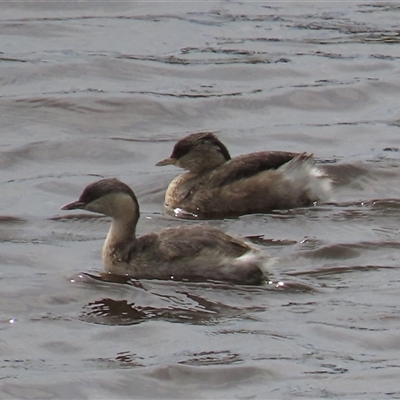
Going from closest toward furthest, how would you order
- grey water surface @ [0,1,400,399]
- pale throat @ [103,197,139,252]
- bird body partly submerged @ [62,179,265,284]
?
1. grey water surface @ [0,1,400,399]
2. bird body partly submerged @ [62,179,265,284]
3. pale throat @ [103,197,139,252]

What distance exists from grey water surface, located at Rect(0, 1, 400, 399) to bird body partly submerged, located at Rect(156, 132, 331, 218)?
171 mm

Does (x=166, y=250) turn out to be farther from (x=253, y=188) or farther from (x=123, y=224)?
(x=253, y=188)

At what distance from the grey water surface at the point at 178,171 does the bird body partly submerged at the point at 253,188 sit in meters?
0.17

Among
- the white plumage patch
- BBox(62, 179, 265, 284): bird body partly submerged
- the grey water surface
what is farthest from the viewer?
the white plumage patch

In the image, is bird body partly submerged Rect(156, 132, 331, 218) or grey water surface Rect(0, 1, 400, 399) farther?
bird body partly submerged Rect(156, 132, 331, 218)

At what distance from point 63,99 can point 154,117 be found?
0.94 metres

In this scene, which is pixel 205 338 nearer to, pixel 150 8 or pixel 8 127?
pixel 8 127

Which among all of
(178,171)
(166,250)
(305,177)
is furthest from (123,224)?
(178,171)

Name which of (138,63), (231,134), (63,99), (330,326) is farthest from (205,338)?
(138,63)

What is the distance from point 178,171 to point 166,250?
10.4 ft

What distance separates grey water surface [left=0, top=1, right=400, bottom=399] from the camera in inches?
316

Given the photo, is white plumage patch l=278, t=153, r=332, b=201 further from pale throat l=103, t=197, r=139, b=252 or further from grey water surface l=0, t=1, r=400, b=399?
pale throat l=103, t=197, r=139, b=252

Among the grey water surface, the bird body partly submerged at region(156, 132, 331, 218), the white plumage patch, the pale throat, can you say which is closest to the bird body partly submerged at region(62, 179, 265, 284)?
the pale throat

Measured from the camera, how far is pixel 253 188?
1138 cm
